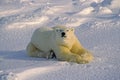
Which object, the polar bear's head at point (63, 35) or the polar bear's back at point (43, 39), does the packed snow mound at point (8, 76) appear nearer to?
the polar bear's head at point (63, 35)

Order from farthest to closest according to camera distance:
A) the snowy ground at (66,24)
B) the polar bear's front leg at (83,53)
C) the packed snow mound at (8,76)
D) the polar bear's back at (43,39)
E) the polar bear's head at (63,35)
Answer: the polar bear's back at (43,39) < the polar bear's head at (63,35) < the polar bear's front leg at (83,53) < the snowy ground at (66,24) < the packed snow mound at (8,76)

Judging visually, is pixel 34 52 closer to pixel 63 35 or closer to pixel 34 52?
pixel 34 52

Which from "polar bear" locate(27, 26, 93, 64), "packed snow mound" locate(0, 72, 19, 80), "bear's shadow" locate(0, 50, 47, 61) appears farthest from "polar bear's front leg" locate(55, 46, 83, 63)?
"packed snow mound" locate(0, 72, 19, 80)

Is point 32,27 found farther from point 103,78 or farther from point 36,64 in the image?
point 103,78

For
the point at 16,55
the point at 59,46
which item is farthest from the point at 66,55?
the point at 16,55

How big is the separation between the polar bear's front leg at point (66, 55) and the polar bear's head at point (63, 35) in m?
0.09

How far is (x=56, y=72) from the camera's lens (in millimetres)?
3783

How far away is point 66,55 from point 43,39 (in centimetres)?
54

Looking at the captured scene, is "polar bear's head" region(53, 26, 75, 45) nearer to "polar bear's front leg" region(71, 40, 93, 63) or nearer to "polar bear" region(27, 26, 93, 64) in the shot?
"polar bear" region(27, 26, 93, 64)

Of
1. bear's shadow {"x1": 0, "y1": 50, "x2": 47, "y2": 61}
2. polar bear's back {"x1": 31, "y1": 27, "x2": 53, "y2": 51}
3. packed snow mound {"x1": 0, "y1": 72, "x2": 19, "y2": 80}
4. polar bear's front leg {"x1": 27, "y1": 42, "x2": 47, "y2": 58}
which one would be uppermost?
polar bear's back {"x1": 31, "y1": 27, "x2": 53, "y2": 51}

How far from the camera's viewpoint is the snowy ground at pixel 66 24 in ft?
12.2

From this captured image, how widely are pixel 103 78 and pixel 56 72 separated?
564 mm

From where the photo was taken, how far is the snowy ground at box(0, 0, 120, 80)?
3722 millimetres

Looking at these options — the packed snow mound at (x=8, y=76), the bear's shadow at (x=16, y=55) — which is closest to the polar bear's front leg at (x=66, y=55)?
the bear's shadow at (x=16, y=55)
